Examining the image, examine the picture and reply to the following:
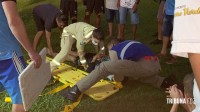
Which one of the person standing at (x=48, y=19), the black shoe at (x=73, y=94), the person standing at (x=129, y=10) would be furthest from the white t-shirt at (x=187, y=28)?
the person standing at (x=129, y=10)

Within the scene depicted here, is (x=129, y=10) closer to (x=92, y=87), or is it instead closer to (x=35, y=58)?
(x=92, y=87)

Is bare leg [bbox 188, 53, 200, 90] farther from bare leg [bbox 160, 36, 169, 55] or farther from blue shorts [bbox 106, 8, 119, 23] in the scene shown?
blue shorts [bbox 106, 8, 119, 23]

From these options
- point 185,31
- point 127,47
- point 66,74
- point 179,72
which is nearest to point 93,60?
point 66,74

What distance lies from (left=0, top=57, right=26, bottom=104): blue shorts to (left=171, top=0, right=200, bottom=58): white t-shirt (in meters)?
1.90

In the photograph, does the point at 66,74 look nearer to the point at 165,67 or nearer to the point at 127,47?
the point at 127,47

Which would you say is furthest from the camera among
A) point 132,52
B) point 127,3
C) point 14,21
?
point 127,3

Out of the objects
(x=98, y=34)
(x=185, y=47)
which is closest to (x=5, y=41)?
(x=185, y=47)

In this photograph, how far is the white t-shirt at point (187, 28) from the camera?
1000 mm

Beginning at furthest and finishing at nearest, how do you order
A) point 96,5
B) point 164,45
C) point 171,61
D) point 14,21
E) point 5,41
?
1. point 96,5
2. point 164,45
3. point 171,61
4. point 5,41
5. point 14,21

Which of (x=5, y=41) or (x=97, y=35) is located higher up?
(x=5, y=41)

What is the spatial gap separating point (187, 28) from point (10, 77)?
2.01 metres

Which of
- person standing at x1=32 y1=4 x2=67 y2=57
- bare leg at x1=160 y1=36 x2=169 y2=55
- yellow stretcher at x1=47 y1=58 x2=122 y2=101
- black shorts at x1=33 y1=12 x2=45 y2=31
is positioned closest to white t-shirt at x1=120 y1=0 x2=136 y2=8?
bare leg at x1=160 y1=36 x2=169 y2=55

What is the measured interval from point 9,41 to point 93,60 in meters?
2.62

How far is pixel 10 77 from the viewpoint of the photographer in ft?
8.73
